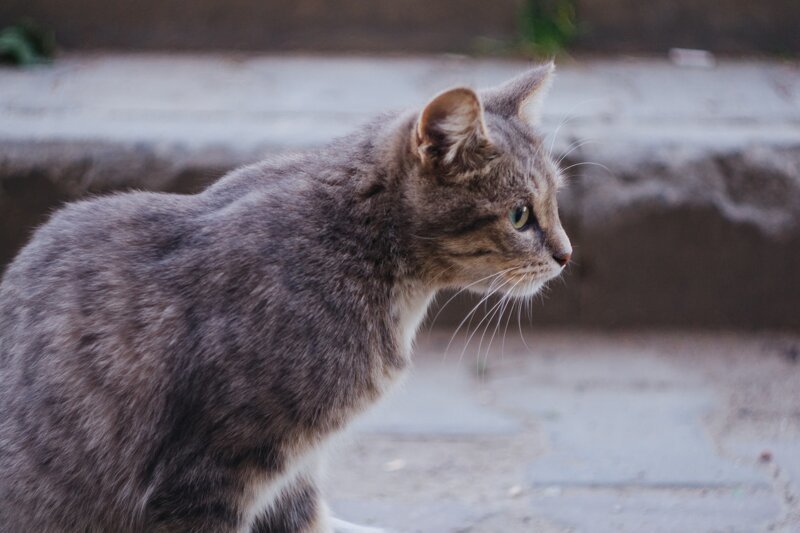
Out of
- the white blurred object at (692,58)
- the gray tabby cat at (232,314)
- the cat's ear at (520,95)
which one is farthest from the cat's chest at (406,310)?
the white blurred object at (692,58)

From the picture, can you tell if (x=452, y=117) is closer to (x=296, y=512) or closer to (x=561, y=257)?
(x=561, y=257)

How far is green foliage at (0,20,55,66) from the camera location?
4370mm

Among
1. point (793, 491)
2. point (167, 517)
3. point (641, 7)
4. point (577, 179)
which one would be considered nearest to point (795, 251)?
point (577, 179)

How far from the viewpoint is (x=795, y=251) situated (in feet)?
12.2

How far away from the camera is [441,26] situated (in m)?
4.76

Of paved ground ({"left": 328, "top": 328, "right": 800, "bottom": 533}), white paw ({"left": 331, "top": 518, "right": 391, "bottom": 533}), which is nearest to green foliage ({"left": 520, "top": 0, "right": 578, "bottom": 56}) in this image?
paved ground ({"left": 328, "top": 328, "right": 800, "bottom": 533})

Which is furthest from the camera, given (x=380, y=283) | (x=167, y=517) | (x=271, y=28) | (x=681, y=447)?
(x=271, y=28)

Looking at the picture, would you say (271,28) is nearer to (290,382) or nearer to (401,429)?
(401,429)

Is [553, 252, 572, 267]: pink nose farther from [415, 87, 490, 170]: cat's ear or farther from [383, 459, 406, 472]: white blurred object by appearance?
[383, 459, 406, 472]: white blurred object

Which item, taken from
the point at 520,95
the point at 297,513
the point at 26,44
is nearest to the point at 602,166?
the point at 520,95

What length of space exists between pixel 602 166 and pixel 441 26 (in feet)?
4.76

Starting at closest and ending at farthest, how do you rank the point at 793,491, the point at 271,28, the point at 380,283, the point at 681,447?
the point at 380,283 < the point at 793,491 < the point at 681,447 < the point at 271,28

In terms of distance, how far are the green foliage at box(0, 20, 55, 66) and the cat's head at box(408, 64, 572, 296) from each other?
261 cm

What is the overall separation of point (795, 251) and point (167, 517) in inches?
98.7
